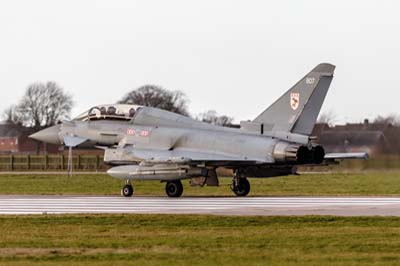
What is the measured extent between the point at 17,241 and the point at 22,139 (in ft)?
294

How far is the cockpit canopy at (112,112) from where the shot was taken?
31375 millimetres

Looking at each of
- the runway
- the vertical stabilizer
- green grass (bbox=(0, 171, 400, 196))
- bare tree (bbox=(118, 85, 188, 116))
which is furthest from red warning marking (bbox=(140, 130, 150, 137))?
bare tree (bbox=(118, 85, 188, 116))

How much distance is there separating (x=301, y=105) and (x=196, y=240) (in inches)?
560

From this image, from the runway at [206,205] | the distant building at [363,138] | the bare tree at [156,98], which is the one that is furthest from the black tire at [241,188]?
the bare tree at [156,98]

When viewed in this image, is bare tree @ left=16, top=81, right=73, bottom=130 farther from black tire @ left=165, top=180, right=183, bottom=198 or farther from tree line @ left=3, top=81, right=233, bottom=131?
black tire @ left=165, top=180, right=183, bottom=198

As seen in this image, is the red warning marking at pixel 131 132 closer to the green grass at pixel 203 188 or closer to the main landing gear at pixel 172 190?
the main landing gear at pixel 172 190

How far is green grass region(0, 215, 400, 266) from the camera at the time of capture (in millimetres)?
13898

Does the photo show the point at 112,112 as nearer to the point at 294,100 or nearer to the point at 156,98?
the point at 294,100

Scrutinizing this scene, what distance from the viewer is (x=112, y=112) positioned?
31.6 meters

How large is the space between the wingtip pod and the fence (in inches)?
1198

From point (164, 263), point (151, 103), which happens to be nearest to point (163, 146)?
point (164, 263)

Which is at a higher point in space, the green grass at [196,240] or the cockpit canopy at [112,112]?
the cockpit canopy at [112,112]

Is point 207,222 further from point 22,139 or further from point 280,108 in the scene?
point 22,139

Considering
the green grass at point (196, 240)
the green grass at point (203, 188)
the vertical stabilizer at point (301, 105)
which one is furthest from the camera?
the green grass at point (203, 188)
